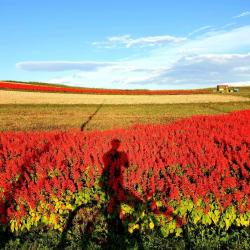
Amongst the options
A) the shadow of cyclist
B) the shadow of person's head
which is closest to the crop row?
the shadow of cyclist

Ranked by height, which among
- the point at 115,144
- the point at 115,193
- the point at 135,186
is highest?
the point at 115,144

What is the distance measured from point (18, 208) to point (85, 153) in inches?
61.4

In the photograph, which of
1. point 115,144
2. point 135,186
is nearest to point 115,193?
point 135,186

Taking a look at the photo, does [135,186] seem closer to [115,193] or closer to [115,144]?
[115,193]

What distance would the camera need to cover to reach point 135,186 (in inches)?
245

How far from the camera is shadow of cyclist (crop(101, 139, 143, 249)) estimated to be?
244 inches

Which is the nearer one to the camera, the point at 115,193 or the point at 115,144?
the point at 115,193

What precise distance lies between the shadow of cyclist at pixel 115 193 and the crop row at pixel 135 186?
0.02 metres

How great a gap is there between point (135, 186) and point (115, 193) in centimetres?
37

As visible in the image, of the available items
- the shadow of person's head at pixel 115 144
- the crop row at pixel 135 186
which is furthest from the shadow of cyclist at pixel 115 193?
the shadow of person's head at pixel 115 144

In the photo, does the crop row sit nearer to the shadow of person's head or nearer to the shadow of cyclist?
the shadow of cyclist

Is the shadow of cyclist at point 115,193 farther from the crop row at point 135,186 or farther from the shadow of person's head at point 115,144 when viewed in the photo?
the shadow of person's head at point 115,144

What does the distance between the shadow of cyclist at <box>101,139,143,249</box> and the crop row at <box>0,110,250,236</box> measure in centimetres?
2

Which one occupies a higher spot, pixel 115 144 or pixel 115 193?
pixel 115 144
